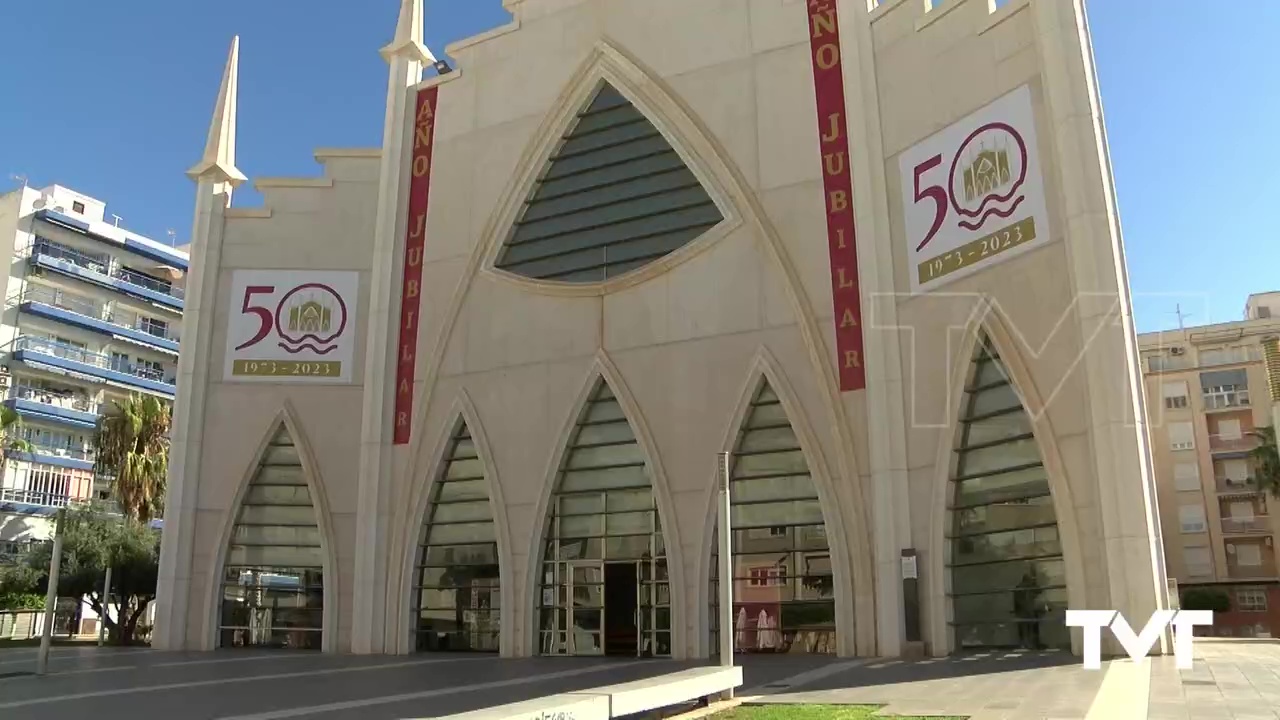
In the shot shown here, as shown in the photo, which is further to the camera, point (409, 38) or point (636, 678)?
point (409, 38)

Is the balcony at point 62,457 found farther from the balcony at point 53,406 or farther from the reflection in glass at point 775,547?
the reflection in glass at point 775,547

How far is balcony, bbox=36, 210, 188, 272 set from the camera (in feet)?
198

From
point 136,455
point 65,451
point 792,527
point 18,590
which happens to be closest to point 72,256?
point 65,451

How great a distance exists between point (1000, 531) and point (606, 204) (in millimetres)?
12916

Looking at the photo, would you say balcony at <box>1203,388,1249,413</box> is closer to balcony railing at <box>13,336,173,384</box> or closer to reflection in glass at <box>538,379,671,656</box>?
reflection in glass at <box>538,379,671,656</box>

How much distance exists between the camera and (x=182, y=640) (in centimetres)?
2752

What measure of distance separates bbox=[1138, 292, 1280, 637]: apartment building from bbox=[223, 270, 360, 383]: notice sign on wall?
50.3 m

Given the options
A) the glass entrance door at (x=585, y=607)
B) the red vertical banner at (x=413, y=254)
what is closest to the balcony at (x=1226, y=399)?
the glass entrance door at (x=585, y=607)

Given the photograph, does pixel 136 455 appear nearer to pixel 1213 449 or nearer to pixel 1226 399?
pixel 1213 449

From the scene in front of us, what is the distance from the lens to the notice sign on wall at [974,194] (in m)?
18.8

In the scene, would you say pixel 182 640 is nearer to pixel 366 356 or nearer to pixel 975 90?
pixel 366 356

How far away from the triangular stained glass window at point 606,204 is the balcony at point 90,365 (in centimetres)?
3742

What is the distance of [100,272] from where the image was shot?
64.0m

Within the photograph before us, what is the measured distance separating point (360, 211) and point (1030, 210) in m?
19.2
